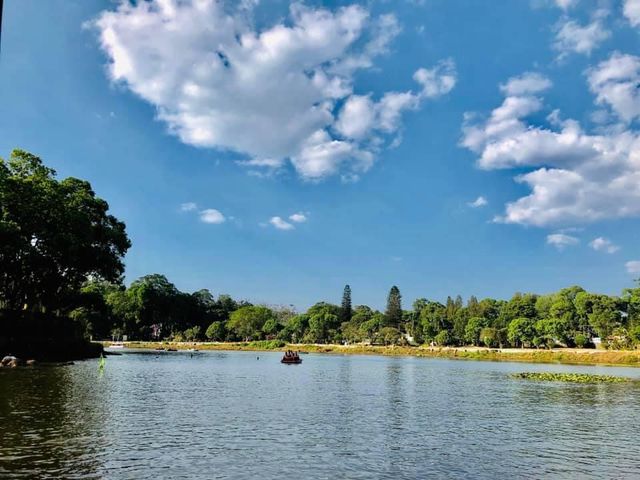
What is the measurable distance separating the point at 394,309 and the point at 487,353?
226 feet

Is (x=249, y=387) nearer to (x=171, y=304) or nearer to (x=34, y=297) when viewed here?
(x=34, y=297)

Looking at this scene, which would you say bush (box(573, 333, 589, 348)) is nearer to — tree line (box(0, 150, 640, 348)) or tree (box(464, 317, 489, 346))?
tree line (box(0, 150, 640, 348))

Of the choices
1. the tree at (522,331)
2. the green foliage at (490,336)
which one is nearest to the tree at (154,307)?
the green foliage at (490,336)

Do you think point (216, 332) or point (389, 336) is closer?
point (389, 336)

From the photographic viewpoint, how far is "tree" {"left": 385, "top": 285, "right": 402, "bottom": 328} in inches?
7470

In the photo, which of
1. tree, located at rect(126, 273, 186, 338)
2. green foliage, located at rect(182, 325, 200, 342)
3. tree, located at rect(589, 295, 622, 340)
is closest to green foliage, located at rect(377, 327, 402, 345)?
tree, located at rect(589, 295, 622, 340)

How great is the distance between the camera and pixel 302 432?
25922 mm

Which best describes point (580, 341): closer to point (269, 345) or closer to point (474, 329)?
point (474, 329)

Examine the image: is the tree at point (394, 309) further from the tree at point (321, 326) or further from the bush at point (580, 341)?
the bush at point (580, 341)

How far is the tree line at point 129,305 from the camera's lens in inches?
2373

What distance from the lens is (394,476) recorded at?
60.6ft

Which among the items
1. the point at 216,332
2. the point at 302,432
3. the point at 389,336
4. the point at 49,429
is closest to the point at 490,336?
the point at 389,336

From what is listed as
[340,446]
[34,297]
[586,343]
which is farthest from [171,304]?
[340,446]

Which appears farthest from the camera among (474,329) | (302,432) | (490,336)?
(474,329)
